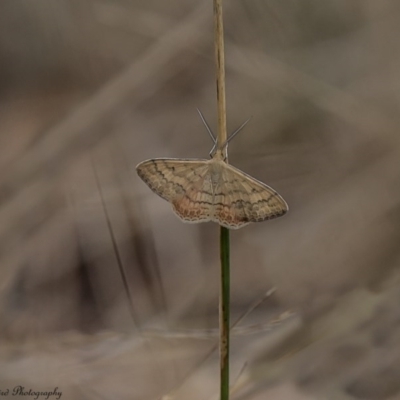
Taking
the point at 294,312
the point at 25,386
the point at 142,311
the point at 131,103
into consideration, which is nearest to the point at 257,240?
the point at 294,312

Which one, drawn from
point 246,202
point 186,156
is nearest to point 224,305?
point 246,202

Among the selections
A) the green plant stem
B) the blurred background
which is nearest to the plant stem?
the green plant stem

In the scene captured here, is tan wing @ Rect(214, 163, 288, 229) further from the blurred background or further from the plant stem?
the blurred background

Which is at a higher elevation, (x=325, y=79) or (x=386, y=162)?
(x=325, y=79)

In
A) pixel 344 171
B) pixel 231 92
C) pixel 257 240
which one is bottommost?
pixel 257 240

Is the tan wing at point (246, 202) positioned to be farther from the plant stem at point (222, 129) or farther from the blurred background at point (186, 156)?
the blurred background at point (186, 156)

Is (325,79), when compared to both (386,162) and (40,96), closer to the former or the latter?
(386,162)
